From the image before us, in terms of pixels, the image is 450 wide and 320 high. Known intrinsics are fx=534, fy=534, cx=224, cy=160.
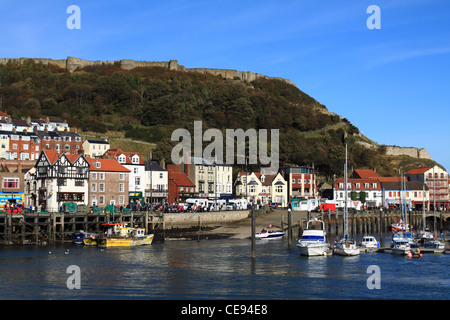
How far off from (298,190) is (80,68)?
81947 mm

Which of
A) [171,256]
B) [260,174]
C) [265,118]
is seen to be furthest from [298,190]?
[171,256]

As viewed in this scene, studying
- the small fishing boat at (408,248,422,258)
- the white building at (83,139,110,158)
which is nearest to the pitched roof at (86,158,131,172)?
the white building at (83,139,110,158)

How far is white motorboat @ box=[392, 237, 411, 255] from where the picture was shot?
46062mm

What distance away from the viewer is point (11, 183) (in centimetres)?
6638

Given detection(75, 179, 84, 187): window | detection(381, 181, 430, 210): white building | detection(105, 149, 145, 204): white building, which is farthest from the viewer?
detection(381, 181, 430, 210): white building

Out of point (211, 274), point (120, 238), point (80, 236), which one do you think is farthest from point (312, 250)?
point (80, 236)

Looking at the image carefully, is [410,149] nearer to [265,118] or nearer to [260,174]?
[265,118]

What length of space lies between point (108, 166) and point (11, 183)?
12.1 metres

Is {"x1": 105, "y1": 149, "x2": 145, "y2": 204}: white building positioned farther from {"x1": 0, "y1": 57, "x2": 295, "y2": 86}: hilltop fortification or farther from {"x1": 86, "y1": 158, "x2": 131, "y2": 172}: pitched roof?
{"x1": 0, "y1": 57, "x2": 295, "y2": 86}: hilltop fortification

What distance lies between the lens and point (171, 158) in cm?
8925

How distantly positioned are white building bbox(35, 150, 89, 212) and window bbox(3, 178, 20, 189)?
13.0 feet

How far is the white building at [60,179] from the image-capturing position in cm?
6278

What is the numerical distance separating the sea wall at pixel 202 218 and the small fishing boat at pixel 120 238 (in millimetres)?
8435

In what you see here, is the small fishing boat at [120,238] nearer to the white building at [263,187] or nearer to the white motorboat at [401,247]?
the white motorboat at [401,247]
